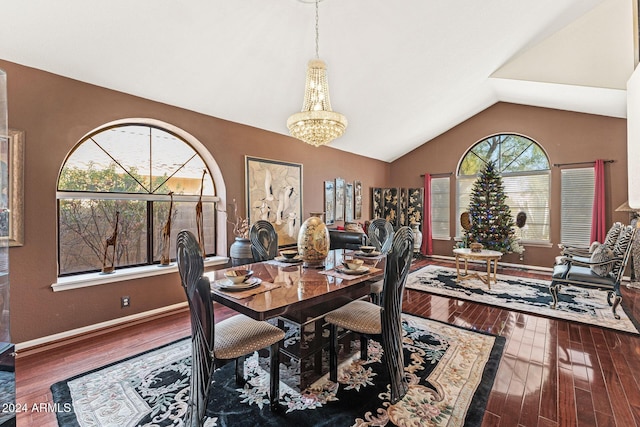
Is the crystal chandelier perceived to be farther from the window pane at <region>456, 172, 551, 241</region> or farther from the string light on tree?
the window pane at <region>456, 172, 551, 241</region>

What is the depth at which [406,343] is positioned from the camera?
9.24 ft

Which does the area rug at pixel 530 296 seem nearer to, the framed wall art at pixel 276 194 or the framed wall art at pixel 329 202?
the framed wall art at pixel 329 202

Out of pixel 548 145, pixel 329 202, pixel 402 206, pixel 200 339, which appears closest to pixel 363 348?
pixel 200 339

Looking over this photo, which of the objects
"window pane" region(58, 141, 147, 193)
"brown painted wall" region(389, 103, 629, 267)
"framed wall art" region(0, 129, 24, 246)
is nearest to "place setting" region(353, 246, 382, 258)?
"window pane" region(58, 141, 147, 193)

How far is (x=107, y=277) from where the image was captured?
3.07m

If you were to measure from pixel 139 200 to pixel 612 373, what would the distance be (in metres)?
4.97

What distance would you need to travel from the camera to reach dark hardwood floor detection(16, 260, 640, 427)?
73.3 inches

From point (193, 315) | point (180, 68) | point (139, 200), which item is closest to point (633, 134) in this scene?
point (193, 315)

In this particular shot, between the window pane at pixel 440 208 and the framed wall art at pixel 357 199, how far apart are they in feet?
6.65

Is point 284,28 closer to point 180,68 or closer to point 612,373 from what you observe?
point 180,68

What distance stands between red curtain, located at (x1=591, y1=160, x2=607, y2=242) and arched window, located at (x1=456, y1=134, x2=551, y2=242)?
0.74 metres

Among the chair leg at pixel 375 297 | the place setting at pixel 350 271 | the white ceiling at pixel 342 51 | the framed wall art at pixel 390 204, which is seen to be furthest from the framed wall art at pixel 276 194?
the framed wall art at pixel 390 204

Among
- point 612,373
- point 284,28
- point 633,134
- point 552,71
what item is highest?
point 552,71

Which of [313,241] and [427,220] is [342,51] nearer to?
[313,241]
